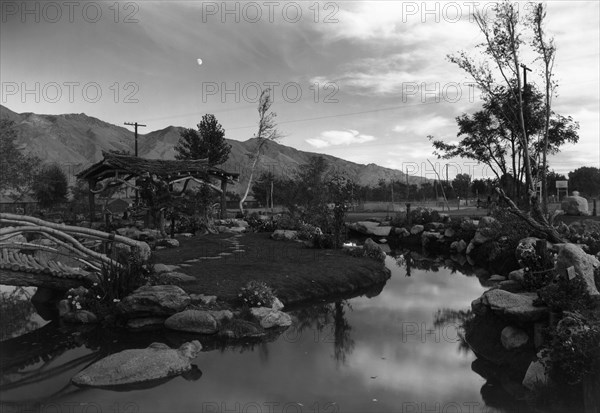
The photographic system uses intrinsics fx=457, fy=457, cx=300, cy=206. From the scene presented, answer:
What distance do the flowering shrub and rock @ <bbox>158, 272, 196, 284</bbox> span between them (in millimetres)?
1624

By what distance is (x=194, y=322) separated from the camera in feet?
26.9

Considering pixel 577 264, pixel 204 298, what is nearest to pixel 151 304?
pixel 204 298

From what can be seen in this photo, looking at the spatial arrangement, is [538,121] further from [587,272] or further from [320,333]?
[320,333]

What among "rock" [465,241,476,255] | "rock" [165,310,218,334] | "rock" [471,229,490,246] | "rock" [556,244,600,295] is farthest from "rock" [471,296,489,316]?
"rock" [465,241,476,255]

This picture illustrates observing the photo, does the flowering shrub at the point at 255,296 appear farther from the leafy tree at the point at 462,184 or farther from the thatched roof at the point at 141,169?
the leafy tree at the point at 462,184

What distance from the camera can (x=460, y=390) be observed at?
6.05 m

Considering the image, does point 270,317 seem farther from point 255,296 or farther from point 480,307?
point 480,307

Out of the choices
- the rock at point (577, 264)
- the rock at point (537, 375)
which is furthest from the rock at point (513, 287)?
the rock at point (537, 375)

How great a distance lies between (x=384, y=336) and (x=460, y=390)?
2.40m

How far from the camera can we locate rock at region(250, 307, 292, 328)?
867cm

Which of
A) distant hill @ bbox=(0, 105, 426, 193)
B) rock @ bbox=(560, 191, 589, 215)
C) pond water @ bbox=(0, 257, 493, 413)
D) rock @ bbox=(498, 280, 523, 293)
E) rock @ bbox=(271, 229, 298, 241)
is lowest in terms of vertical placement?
pond water @ bbox=(0, 257, 493, 413)

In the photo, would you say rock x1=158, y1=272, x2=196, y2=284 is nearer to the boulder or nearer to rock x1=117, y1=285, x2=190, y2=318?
rock x1=117, y1=285, x2=190, y2=318

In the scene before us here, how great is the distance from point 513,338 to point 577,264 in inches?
63.4

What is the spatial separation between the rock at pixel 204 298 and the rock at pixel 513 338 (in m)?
5.35
